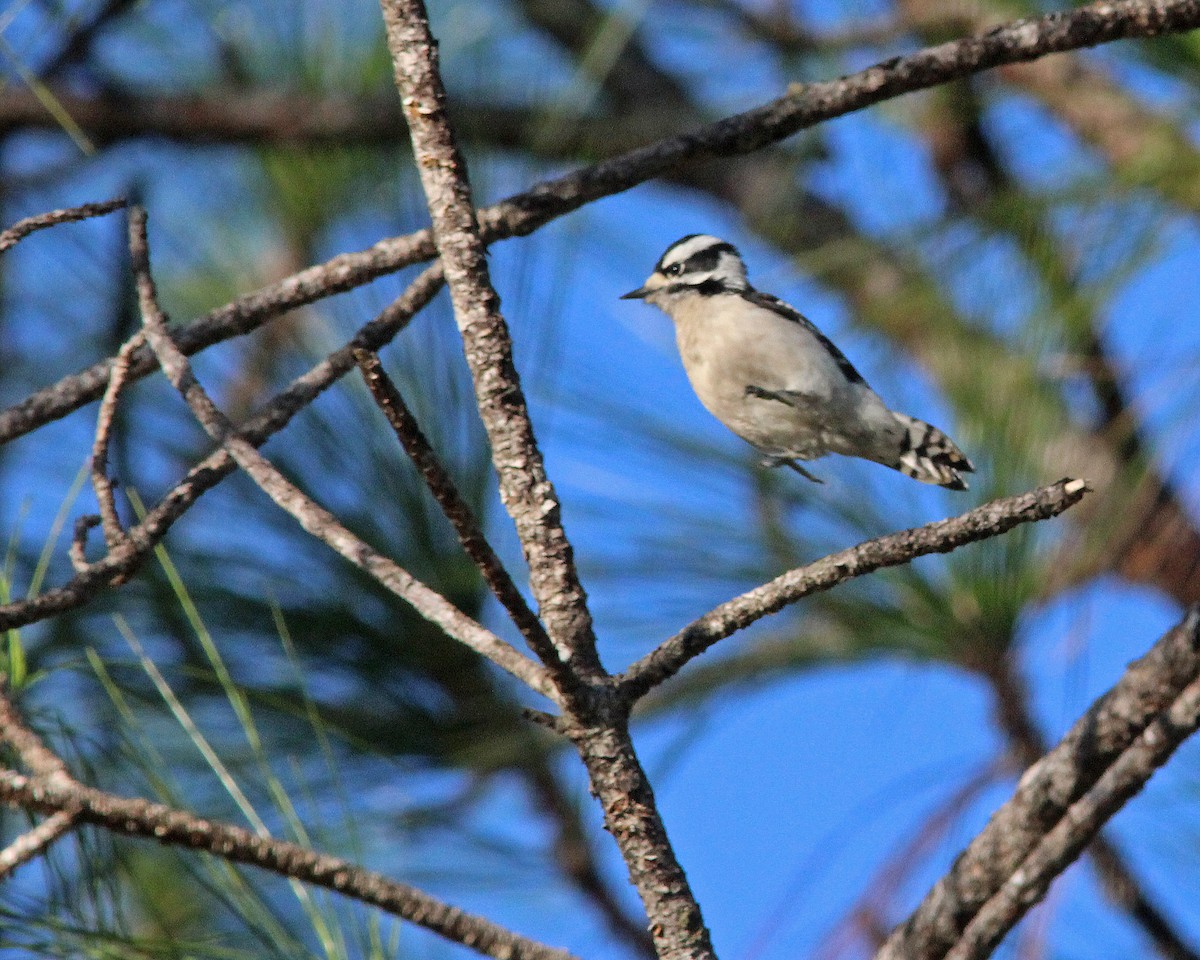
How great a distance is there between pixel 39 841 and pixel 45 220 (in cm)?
55

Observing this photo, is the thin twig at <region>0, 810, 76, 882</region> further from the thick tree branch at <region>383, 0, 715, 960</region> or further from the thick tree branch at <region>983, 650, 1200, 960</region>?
the thick tree branch at <region>983, 650, 1200, 960</region>

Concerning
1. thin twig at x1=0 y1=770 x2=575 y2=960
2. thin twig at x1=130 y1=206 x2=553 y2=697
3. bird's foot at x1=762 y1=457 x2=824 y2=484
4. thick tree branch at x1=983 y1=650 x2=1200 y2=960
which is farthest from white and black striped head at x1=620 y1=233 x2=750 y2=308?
thin twig at x1=0 y1=770 x2=575 y2=960

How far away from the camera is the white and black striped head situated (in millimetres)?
2434

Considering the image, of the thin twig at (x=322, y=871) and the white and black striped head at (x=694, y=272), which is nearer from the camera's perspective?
the thin twig at (x=322, y=871)

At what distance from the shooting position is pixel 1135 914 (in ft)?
6.16

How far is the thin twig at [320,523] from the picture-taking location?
110 centimetres

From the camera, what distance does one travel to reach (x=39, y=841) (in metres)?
1.20

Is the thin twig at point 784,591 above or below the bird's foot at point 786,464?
below

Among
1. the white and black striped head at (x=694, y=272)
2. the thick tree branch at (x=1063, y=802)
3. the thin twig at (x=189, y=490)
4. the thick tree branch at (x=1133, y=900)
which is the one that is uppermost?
the white and black striped head at (x=694, y=272)

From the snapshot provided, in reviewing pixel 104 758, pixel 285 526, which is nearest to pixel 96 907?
pixel 104 758

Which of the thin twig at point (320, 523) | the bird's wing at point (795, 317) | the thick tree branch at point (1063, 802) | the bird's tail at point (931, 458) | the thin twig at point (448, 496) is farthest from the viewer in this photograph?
the bird's wing at point (795, 317)

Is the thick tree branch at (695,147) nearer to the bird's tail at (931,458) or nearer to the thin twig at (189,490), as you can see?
the thin twig at (189,490)

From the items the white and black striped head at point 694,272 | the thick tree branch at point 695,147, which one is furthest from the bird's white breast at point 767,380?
the thick tree branch at point 695,147

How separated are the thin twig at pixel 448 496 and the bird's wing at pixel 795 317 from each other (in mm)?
1328
